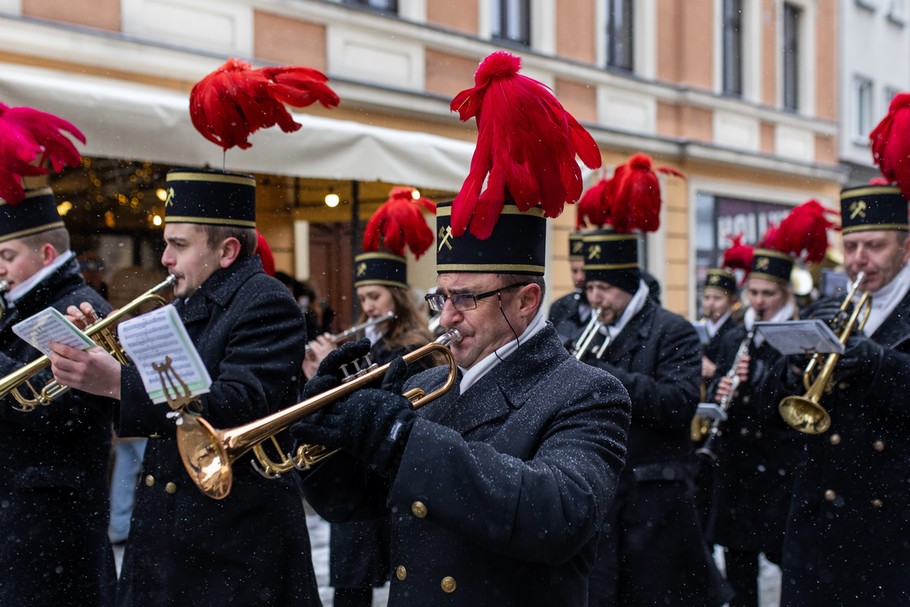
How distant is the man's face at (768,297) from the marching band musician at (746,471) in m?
0.29

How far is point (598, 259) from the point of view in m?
5.71

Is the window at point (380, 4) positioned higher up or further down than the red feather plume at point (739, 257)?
higher up

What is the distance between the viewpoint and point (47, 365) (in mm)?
3746

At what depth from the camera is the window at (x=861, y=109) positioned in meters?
20.5

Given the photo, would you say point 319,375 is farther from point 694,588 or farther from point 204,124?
point 694,588

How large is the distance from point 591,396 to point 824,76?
57.8ft

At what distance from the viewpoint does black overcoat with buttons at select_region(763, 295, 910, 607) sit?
171 inches

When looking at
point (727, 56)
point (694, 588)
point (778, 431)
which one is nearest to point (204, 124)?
point (694, 588)

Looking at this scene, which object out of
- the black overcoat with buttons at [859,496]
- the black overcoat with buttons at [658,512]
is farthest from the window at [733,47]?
the black overcoat with buttons at [859,496]

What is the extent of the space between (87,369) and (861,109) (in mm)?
20332

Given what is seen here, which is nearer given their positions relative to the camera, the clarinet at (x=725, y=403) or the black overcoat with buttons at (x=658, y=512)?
the black overcoat with buttons at (x=658, y=512)

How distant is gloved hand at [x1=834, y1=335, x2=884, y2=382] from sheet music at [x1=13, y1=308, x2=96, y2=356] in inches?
111

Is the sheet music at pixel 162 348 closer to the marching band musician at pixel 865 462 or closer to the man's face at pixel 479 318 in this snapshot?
the man's face at pixel 479 318

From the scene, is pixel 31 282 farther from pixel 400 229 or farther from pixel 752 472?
pixel 752 472
